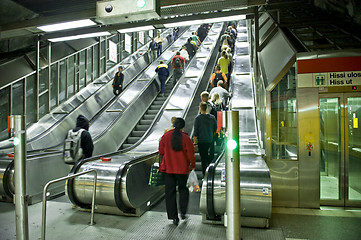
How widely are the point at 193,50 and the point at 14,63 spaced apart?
9.83 metres

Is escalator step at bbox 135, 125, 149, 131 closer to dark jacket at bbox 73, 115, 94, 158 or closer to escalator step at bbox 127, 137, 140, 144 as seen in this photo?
escalator step at bbox 127, 137, 140, 144

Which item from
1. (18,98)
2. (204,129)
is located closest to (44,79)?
(18,98)

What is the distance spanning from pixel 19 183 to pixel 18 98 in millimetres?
8890

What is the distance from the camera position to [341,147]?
17.8 ft

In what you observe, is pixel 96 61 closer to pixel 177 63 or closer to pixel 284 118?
pixel 177 63

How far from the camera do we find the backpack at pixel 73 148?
5.46 metres

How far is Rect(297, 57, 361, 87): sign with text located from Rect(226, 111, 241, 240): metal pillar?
11.1 ft

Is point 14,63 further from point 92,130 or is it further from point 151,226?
point 151,226

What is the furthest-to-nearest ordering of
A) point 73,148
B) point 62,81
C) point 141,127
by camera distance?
point 62,81
point 141,127
point 73,148

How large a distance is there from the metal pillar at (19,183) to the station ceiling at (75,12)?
14.4ft

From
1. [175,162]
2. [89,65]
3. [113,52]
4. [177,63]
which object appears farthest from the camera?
[113,52]

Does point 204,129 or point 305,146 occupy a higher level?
point 204,129

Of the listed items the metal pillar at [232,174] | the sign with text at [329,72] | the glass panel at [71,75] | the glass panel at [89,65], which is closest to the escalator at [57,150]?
the glass panel at [71,75]

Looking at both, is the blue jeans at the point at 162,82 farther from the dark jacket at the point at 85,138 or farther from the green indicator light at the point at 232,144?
the green indicator light at the point at 232,144
